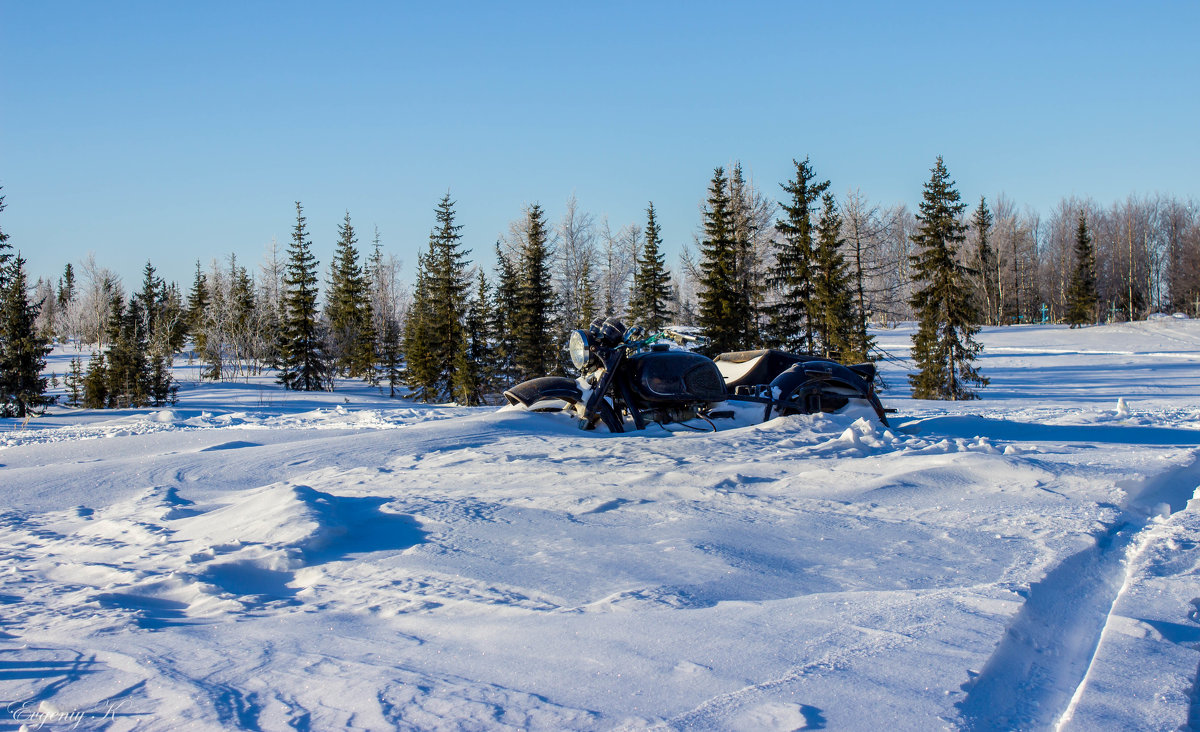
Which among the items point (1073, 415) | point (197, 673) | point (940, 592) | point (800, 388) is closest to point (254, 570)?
point (197, 673)

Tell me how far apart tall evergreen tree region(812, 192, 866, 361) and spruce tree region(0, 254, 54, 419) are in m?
24.1

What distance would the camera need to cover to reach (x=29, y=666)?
205 cm

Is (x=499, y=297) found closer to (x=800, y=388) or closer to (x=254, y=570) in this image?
(x=800, y=388)

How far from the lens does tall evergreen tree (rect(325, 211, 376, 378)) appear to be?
42469 millimetres

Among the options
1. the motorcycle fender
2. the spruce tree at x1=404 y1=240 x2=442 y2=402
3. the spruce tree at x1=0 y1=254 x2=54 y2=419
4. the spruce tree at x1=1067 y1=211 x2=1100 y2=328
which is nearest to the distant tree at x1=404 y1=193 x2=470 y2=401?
the spruce tree at x1=404 y1=240 x2=442 y2=402

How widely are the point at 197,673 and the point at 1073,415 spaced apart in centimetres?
1030

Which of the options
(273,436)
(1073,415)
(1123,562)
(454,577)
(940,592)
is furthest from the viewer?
(1073,415)

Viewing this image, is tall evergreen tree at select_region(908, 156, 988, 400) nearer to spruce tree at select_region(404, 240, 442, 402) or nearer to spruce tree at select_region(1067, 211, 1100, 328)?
spruce tree at select_region(404, 240, 442, 402)

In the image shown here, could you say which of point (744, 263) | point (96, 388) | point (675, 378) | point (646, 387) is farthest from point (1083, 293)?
point (96, 388)

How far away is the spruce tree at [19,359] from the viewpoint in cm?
1952

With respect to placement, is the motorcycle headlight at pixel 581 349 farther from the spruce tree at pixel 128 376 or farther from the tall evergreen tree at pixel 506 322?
the tall evergreen tree at pixel 506 322

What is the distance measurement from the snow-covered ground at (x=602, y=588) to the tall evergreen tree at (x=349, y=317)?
118 feet

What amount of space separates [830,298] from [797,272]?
2985 mm

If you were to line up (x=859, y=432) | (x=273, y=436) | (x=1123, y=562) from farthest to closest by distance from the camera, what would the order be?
(x=273, y=436)
(x=859, y=432)
(x=1123, y=562)
